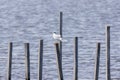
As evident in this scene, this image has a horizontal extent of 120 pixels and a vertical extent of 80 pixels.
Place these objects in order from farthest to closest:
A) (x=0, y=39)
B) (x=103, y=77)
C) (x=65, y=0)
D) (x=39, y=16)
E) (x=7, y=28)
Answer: (x=65, y=0), (x=39, y=16), (x=7, y=28), (x=0, y=39), (x=103, y=77)

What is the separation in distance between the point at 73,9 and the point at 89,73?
13546 millimetres

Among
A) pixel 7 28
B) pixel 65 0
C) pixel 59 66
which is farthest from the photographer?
pixel 65 0

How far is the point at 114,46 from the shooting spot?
109 feet

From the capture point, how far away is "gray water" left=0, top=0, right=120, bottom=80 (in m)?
30.2

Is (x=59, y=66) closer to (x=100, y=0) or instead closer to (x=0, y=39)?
(x=0, y=39)

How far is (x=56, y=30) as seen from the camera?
121 feet

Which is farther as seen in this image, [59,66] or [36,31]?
[36,31]

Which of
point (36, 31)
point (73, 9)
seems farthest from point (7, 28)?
point (73, 9)

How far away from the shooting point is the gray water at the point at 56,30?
1188 inches

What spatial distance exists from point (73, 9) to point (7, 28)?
17.9ft

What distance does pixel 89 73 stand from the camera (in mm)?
29344

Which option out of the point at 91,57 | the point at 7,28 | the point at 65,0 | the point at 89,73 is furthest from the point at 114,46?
the point at 65,0

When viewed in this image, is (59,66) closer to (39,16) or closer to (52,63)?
(52,63)

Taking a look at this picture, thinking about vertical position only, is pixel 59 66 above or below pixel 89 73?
above
